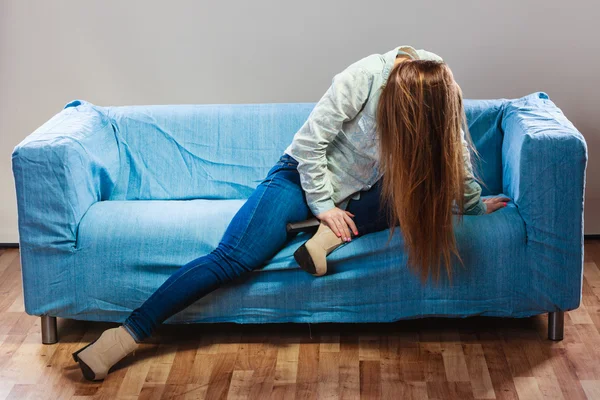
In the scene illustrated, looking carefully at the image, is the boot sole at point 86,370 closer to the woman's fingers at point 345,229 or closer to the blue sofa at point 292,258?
the blue sofa at point 292,258

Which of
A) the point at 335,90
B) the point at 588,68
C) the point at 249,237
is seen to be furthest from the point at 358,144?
the point at 588,68

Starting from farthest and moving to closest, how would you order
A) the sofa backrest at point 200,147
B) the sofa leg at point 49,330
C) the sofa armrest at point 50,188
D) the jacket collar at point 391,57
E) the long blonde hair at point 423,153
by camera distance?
the sofa backrest at point 200,147 < the sofa leg at point 49,330 < the sofa armrest at point 50,188 < the jacket collar at point 391,57 < the long blonde hair at point 423,153

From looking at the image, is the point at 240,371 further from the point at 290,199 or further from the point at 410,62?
the point at 410,62

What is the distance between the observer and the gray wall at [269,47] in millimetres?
2973

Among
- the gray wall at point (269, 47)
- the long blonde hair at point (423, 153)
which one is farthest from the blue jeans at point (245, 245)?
the gray wall at point (269, 47)

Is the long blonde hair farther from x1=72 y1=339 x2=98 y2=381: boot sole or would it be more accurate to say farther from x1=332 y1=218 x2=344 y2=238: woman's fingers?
x1=72 y1=339 x2=98 y2=381: boot sole

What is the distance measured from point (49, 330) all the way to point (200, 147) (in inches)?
30.0

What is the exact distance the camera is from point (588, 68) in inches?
119

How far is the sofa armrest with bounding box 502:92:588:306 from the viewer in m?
2.20

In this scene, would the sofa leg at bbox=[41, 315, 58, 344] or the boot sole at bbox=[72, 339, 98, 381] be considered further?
the sofa leg at bbox=[41, 315, 58, 344]

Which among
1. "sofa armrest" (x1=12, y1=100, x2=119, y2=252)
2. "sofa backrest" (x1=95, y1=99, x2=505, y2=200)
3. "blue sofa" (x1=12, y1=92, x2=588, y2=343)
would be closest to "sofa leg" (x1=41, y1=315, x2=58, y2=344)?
"blue sofa" (x1=12, y1=92, x2=588, y2=343)

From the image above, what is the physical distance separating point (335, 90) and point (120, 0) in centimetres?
117

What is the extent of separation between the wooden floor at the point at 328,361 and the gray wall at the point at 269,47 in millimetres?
936

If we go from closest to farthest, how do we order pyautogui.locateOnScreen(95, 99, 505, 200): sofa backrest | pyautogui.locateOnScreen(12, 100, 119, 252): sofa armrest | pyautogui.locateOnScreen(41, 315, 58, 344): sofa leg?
pyautogui.locateOnScreen(12, 100, 119, 252): sofa armrest < pyautogui.locateOnScreen(41, 315, 58, 344): sofa leg < pyautogui.locateOnScreen(95, 99, 505, 200): sofa backrest
